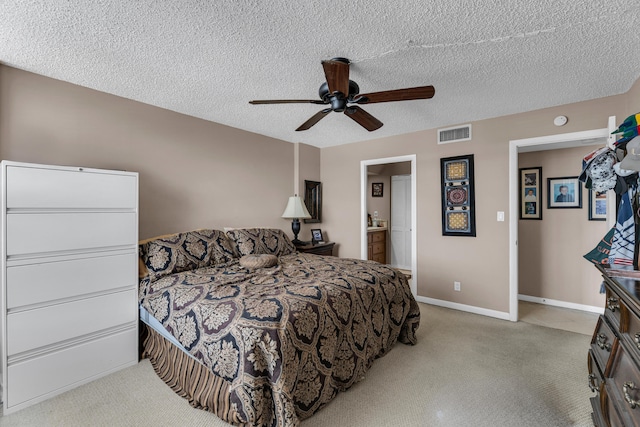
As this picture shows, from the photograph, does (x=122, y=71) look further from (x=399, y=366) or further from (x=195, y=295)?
(x=399, y=366)

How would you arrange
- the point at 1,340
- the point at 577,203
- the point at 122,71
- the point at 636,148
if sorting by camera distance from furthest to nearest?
the point at 577,203, the point at 122,71, the point at 1,340, the point at 636,148

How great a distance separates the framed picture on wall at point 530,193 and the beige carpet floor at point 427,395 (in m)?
1.83

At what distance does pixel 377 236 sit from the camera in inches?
230

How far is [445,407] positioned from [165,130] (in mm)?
3506

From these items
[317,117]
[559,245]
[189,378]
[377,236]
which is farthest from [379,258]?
[189,378]

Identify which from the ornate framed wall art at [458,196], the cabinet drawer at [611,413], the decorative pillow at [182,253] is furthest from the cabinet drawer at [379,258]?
the cabinet drawer at [611,413]

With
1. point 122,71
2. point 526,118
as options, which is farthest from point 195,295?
point 526,118

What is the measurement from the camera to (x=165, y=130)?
3.11 metres

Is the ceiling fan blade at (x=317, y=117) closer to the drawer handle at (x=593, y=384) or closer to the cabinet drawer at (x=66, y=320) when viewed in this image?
the cabinet drawer at (x=66, y=320)

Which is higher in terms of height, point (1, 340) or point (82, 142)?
point (82, 142)

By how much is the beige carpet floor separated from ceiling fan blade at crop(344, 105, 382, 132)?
2.02 m

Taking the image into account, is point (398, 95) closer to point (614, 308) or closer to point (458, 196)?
point (614, 308)

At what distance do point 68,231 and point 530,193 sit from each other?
16.8 ft

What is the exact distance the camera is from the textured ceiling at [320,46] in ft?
5.20
